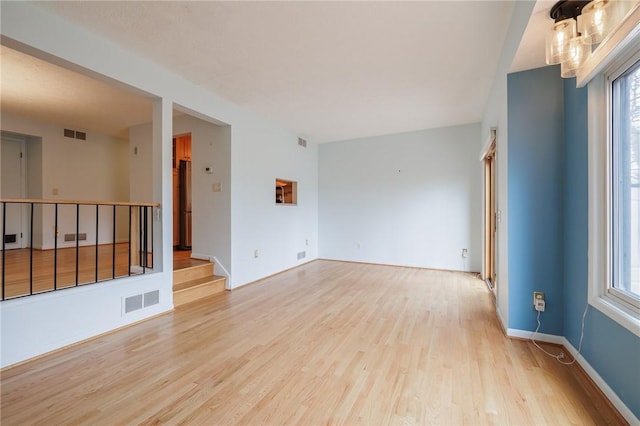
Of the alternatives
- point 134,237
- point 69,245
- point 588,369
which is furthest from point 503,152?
point 69,245

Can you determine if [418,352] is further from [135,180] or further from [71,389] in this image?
[135,180]

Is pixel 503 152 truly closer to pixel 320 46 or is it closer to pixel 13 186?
pixel 320 46

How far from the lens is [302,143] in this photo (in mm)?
5746

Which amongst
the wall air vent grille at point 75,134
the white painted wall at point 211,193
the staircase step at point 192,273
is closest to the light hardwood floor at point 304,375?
the staircase step at point 192,273

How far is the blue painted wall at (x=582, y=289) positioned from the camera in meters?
1.48

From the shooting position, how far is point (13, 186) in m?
5.24

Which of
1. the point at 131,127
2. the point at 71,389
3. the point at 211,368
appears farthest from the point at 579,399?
the point at 131,127

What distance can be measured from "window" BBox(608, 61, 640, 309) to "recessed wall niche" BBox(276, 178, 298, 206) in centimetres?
457

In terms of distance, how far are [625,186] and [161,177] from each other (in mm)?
3941

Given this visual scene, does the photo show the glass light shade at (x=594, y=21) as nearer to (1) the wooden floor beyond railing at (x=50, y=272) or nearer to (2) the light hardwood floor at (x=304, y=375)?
(2) the light hardwood floor at (x=304, y=375)

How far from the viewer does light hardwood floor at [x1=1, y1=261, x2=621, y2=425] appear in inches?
59.4

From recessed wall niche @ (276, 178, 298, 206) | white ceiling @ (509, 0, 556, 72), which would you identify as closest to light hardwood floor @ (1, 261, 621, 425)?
white ceiling @ (509, 0, 556, 72)

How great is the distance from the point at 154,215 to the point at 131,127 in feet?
11.6

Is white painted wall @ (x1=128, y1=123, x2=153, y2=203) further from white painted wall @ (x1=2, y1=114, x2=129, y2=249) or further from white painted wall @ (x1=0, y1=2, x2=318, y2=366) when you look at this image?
white painted wall @ (x1=2, y1=114, x2=129, y2=249)
